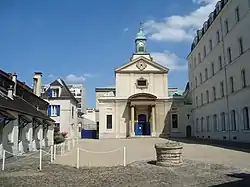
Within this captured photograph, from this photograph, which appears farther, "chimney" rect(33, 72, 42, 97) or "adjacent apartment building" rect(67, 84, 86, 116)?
"adjacent apartment building" rect(67, 84, 86, 116)

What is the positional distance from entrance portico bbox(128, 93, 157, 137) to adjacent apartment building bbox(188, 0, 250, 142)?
7.53 metres

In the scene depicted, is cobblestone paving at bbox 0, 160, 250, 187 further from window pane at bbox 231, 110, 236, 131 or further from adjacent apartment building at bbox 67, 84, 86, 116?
adjacent apartment building at bbox 67, 84, 86, 116

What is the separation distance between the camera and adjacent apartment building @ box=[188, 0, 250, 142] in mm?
26625

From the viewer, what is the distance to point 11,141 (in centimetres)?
1848

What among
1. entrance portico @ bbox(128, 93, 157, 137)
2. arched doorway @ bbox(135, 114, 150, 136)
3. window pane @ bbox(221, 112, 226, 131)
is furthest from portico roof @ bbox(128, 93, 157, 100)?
window pane @ bbox(221, 112, 226, 131)

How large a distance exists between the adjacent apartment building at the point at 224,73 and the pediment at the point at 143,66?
6640 millimetres

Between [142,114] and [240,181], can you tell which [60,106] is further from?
[240,181]

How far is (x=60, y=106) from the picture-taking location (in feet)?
144

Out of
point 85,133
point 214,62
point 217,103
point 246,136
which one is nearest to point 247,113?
point 246,136

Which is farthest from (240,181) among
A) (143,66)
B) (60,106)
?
(143,66)

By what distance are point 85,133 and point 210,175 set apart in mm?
48836

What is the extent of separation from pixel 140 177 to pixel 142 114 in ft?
126

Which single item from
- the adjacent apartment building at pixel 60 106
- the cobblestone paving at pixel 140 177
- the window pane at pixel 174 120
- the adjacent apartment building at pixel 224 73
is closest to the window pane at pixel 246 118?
the adjacent apartment building at pixel 224 73

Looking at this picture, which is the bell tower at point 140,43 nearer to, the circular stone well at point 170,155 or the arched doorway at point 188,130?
the arched doorway at point 188,130
